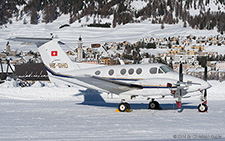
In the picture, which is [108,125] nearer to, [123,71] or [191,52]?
[123,71]

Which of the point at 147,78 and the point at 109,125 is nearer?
the point at 109,125

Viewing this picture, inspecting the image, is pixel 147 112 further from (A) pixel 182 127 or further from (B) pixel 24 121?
(B) pixel 24 121

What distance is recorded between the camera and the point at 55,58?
1997 centimetres

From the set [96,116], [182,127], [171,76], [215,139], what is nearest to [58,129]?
[96,116]

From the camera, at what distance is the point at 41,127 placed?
1258 cm

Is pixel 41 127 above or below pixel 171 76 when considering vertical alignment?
below

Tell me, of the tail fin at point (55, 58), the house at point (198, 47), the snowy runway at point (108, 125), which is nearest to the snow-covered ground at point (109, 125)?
the snowy runway at point (108, 125)

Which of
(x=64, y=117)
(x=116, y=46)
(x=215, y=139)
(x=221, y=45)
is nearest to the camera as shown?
(x=215, y=139)

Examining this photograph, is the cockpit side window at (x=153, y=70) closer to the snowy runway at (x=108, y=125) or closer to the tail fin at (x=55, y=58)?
the snowy runway at (x=108, y=125)

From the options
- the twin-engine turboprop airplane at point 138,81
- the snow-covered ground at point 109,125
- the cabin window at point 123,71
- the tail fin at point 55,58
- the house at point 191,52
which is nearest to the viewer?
the snow-covered ground at point 109,125

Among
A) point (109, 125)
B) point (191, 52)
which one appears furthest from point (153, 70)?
point (191, 52)

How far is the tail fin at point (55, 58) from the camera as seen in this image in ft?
65.0

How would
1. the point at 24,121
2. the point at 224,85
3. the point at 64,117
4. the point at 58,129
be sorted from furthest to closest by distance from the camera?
the point at 224,85
the point at 64,117
the point at 24,121
the point at 58,129

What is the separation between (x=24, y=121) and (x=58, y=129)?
9.20 ft
